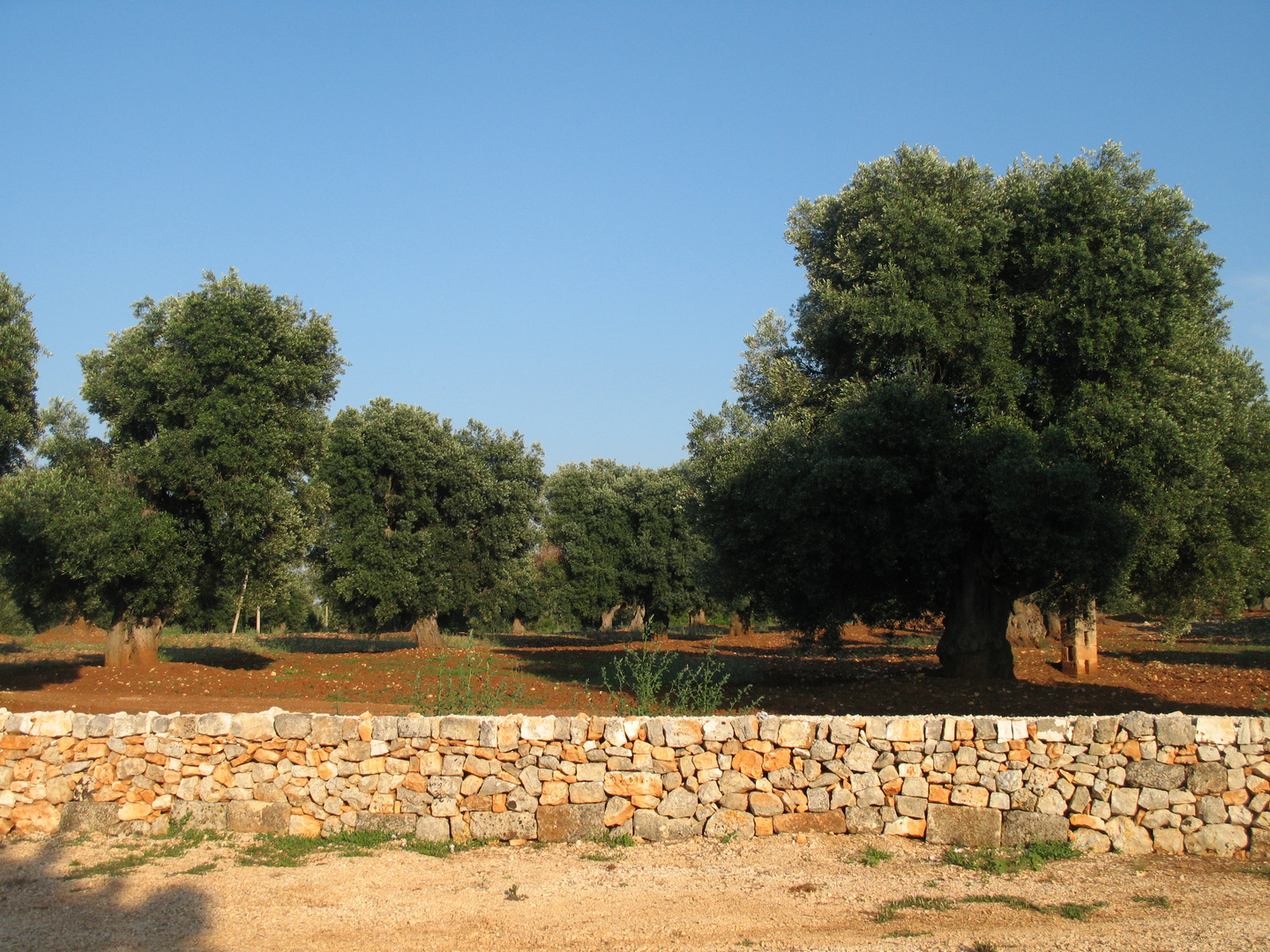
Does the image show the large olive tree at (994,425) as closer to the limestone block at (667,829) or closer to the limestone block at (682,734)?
the limestone block at (682,734)

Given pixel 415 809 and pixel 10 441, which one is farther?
pixel 10 441

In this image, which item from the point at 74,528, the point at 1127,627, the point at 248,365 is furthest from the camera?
the point at 1127,627

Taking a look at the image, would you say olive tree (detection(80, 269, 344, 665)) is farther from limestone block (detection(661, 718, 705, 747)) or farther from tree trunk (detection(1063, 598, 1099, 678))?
tree trunk (detection(1063, 598, 1099, 678))

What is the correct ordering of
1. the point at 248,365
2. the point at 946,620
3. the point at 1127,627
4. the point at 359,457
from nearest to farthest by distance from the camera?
the point at 946,620 → the point at 248,365 → the point at 359,457 → the point at 1127,627

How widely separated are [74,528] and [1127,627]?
4407cm

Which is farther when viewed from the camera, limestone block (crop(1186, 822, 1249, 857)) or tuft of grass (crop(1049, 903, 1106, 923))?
limestone block (crop(1186, 822, 1249, 857))

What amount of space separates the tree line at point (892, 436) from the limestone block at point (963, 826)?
7258 mm

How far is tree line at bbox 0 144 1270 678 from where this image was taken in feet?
48.2

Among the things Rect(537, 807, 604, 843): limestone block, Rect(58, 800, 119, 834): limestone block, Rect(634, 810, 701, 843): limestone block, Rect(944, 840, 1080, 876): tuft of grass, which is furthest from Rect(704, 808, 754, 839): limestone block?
Rect(58, 800, 119, 834): limestone block

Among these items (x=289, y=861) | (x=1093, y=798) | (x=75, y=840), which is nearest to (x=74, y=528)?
(x=75, y=840)

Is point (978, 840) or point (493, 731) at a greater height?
point (493, 731)

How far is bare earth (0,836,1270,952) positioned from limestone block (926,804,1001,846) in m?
0.24

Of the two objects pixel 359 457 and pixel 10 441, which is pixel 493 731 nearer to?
pixel 10 441

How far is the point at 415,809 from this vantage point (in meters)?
8.27
